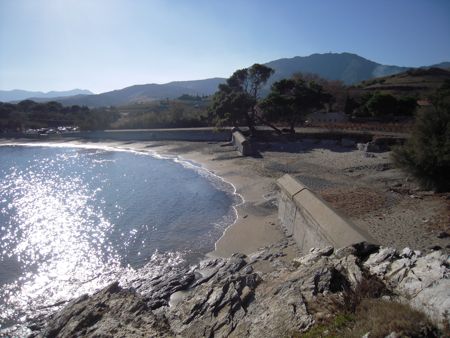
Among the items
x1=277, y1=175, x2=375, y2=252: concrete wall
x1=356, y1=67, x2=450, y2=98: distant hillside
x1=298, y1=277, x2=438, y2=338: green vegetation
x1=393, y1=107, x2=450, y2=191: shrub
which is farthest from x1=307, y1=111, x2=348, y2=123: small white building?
x1=298, y1=277, x2=438, y2=338: green vegetation

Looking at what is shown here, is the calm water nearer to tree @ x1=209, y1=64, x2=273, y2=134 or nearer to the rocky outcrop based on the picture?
the rocky outcrop

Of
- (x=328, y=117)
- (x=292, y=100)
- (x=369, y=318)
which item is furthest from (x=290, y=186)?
(x=328, y=117)

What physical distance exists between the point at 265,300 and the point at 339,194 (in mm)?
12035

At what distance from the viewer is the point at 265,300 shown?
8031 mm

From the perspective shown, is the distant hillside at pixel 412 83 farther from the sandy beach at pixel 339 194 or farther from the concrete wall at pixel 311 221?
the concrete wall at pixel 311 221

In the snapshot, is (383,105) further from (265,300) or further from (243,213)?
(265,300)

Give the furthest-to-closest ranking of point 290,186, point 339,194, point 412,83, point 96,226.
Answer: point 412,83 → point 96,226 → point 339,194 → point 290,186

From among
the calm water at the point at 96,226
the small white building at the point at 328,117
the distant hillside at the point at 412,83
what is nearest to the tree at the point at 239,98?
the small white building at the point at 328,117

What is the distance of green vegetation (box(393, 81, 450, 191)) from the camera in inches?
651

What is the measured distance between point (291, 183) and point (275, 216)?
2315mm

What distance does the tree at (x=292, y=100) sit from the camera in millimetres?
38188

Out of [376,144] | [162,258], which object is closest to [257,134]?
[376,144]

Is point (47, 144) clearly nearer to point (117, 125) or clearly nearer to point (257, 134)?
point (117, 125)

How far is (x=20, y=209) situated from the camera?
78.2ft
